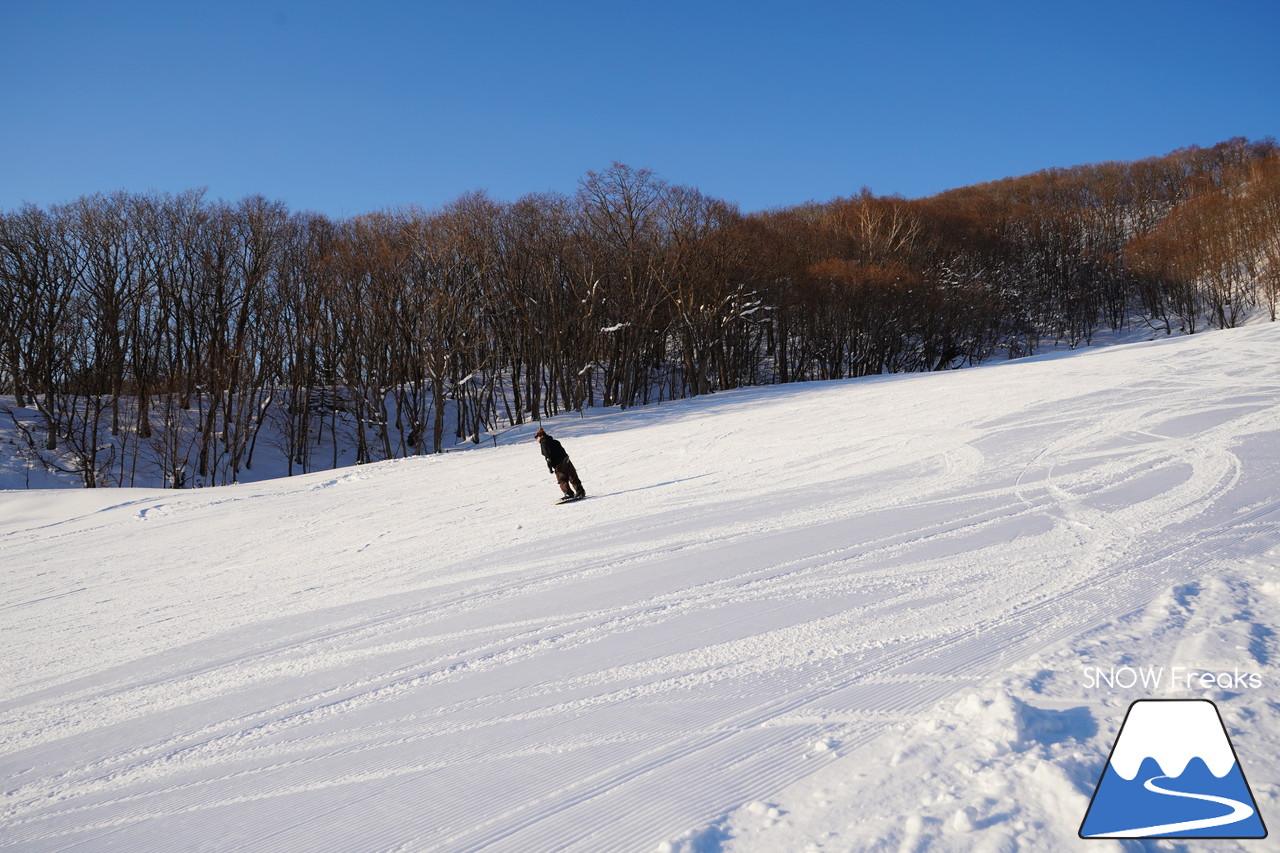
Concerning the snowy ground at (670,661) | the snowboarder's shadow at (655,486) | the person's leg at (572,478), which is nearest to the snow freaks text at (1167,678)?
the snowy ground at (670,661)

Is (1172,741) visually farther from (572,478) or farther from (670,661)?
(572,478)

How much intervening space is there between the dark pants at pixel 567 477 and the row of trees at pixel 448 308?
15008 millimetres

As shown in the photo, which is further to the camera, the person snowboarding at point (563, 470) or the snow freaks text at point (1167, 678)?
the person snowboarding at point (563, 470)

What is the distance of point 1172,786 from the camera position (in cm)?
274

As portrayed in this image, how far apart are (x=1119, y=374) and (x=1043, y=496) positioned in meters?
13.4

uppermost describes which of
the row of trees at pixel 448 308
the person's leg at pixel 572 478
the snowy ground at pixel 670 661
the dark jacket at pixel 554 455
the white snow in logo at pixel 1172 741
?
the row of trees at pixel 448 308

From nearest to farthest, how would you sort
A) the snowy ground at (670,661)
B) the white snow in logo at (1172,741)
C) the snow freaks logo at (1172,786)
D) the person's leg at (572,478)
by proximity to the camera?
the snow freaks logo at (1172,786), the white snow in logo at (1172,741), the snowy ground at (670,661), the person's leg at (572,478)

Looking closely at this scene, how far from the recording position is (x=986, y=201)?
62.5 m

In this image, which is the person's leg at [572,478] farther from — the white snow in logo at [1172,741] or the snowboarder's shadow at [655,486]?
the white snow in logo at [1172,741]

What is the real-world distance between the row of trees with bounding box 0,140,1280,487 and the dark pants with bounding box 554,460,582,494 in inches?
591

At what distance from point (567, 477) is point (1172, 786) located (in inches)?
393

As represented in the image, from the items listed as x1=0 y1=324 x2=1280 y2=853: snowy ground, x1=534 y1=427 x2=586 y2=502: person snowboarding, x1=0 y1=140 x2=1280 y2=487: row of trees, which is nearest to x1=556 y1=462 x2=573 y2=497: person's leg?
x1=534 y1=427 x2=586 y2=502: person snowboarding

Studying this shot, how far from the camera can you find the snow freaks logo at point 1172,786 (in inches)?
102

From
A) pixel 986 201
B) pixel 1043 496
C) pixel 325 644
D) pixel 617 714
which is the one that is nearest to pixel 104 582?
pixel 325 644
